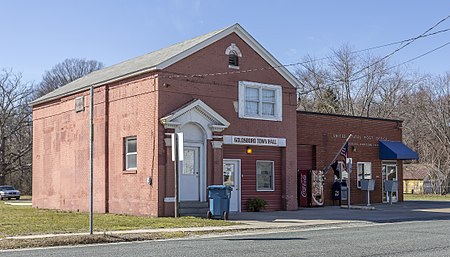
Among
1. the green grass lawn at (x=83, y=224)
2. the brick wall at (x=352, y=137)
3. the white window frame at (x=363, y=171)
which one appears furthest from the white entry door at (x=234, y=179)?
the white window frame at (x=363, y=171)

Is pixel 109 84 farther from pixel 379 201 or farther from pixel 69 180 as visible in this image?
pixel 379 201

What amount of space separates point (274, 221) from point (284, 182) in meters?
6.33

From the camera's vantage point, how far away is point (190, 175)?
989 inches

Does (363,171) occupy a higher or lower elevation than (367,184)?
higher

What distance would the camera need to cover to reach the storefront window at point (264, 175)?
92.2 ft

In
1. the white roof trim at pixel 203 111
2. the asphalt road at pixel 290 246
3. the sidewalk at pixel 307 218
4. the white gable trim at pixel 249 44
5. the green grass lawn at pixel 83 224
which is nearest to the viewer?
the asphalt road at pixel 290 246

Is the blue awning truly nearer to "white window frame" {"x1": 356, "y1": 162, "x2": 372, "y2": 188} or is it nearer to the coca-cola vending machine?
"white window frame" {"x1": 356, "y1": 162, "x2": 372, "y2": 188}

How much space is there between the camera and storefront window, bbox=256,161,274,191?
92.2ft

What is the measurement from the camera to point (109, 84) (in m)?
27.7

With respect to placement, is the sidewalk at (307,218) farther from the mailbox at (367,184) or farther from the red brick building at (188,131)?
the mailbox at (367,184)

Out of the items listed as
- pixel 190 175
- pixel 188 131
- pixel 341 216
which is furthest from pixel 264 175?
pixel 188 131

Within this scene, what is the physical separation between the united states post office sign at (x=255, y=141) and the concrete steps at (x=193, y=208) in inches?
119

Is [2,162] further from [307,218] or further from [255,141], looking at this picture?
[307,218]

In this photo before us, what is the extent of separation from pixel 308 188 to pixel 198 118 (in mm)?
8505
